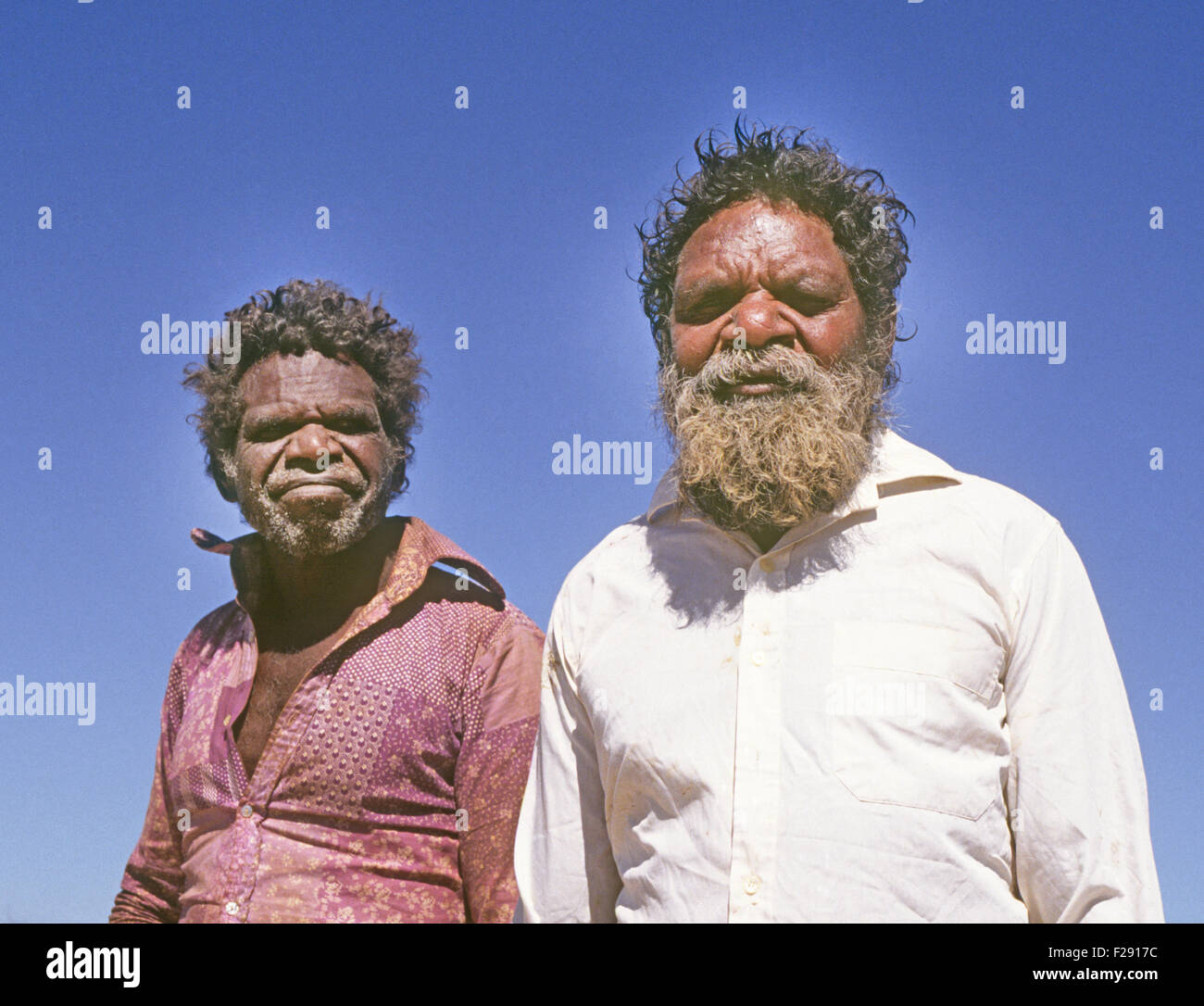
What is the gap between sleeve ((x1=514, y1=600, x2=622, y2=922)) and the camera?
3.25 metres

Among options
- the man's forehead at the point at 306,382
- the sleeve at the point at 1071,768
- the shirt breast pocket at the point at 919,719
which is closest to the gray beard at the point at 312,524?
the man's forehead at the point at 306,382

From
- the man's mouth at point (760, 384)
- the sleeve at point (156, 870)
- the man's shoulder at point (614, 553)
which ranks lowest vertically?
the sleeve at point (156, 870)

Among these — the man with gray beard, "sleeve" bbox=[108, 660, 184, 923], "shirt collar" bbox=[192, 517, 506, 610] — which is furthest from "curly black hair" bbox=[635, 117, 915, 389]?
"sleeve" bbox=[108, 660, 184, 923]

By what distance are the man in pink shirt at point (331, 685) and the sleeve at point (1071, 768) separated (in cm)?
192

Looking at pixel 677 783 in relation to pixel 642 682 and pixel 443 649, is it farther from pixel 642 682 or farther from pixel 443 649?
pixel 443 649

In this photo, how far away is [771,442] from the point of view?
3412 mm

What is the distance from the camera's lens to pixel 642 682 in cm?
317

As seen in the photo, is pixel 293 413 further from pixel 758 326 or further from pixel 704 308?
pixel 758 326

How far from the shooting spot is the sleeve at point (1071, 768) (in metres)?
2.82

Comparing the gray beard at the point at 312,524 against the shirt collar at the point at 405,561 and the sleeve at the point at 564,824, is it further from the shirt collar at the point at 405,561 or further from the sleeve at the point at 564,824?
the sleeve at the point at 564,824

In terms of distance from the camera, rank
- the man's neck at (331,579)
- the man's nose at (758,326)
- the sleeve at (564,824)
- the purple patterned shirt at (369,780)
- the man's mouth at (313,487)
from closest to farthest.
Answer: the sleeve at (564,824)
the man's nose at (758,326)
the purple patterned shirt at (369,780)
the man's mouth at (313,487)
the man's neck at (331,579)

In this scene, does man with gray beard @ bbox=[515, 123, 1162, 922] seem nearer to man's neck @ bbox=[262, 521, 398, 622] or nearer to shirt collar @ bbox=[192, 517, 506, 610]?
shirt collar @ bbox=[192, 517, 506, 610]

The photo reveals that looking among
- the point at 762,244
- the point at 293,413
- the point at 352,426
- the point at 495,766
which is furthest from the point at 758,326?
the point at 293,413

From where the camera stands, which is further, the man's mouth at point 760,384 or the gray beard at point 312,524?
the gray beard at point 312,524
